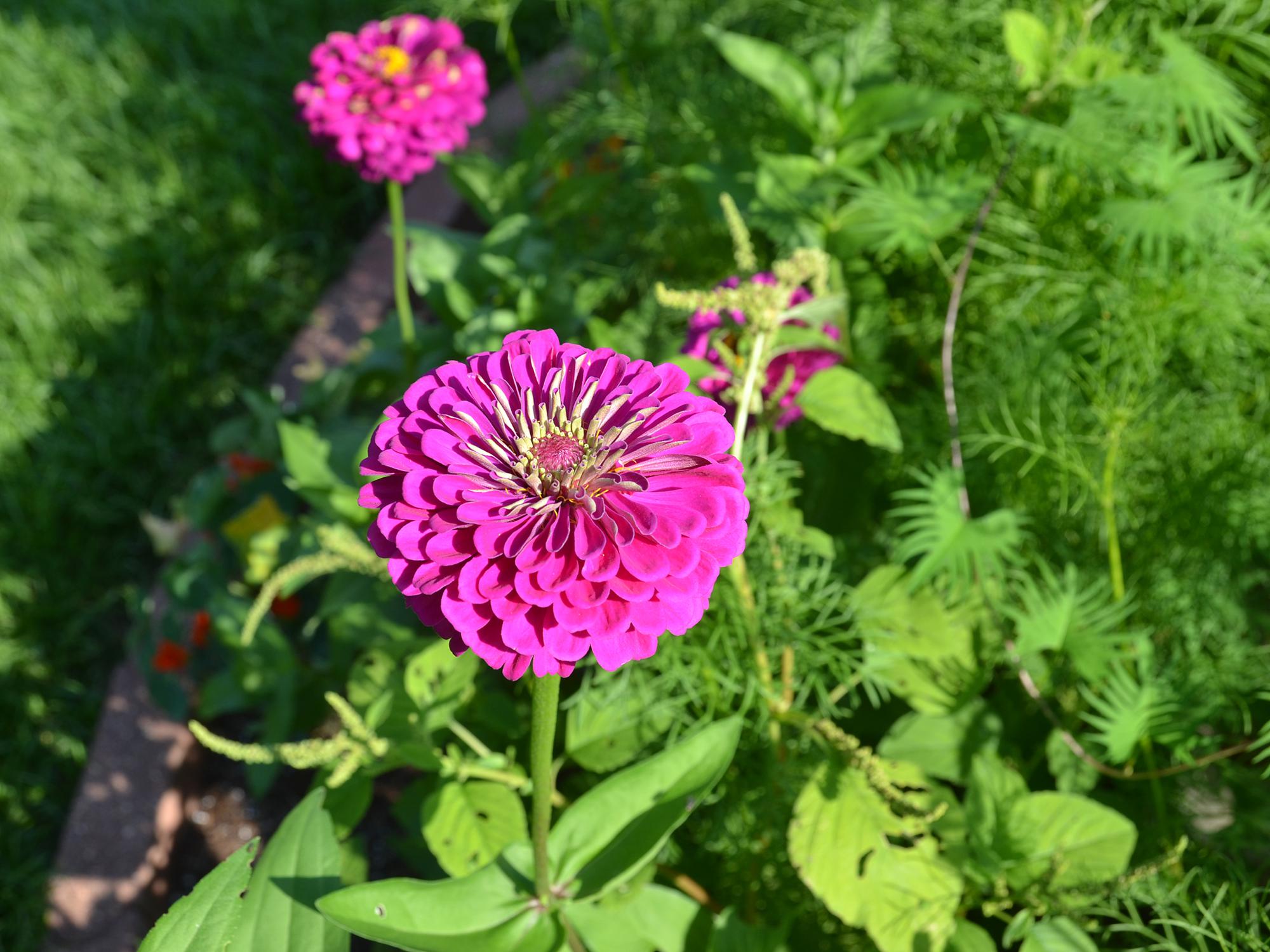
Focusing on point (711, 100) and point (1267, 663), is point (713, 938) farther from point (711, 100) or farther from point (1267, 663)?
point (711, 100)

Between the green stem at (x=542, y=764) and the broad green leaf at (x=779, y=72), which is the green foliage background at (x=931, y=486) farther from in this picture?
the green stem at (x=542, y=764)

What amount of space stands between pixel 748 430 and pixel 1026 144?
60 cm

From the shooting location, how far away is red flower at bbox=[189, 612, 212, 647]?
1868 mm

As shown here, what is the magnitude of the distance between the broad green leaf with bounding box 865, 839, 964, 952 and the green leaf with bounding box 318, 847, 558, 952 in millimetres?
398

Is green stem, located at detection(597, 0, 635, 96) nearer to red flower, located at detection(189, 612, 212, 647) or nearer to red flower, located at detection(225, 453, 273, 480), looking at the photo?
red flower, located at detection(225, 453, 273, 480)

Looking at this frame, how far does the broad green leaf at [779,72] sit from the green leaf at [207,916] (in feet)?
4.13

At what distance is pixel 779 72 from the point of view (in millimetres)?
1608

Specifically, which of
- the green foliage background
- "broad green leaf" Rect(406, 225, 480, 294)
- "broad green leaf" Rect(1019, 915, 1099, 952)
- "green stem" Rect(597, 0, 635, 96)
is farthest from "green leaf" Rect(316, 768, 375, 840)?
"green stem" Rect(597, 0, 635, 96)

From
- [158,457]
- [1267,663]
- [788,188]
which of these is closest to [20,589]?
[158,457]

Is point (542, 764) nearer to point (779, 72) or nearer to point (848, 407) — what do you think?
point (848, 407)

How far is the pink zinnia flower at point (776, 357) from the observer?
1.28 meters

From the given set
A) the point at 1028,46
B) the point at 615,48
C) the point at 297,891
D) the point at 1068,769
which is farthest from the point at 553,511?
the point at 615,48

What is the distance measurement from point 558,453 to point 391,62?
43.7 inches

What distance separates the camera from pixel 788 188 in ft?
5.08
